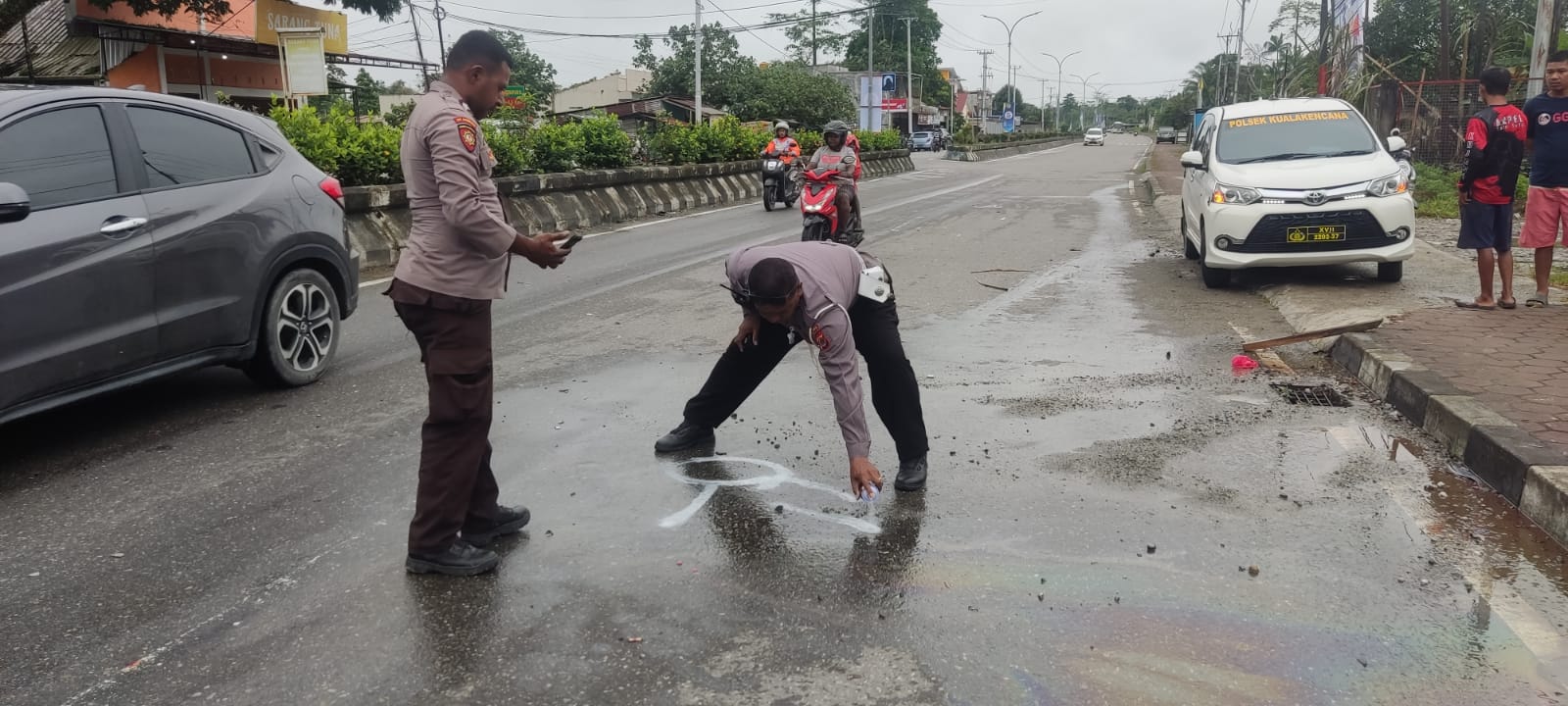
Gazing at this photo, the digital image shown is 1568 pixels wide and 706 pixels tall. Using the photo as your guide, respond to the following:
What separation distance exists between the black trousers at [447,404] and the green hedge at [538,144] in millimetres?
4782

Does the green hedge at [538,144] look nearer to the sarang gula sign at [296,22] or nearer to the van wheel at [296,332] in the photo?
the van wheel at [296,332]

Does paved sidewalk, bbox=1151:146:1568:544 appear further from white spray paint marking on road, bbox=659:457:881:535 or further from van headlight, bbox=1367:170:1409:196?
white spray paint marking on road, bbox=659:457:881:535

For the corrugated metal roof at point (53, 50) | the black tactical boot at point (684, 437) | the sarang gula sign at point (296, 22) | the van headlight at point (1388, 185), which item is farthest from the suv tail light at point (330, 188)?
the corrugated metal roof at point (53, 50)

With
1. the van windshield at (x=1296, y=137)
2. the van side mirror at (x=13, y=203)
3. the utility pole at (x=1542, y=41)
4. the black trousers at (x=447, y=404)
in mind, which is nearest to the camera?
the black trousers at (x=447, y=404)

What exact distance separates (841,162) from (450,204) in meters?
8.68

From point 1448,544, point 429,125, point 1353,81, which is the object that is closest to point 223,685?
point 429,125

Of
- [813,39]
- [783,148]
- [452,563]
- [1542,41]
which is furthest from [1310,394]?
[813,39]

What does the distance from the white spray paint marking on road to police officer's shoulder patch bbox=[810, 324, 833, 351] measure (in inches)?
26.2

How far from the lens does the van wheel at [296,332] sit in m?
5.73

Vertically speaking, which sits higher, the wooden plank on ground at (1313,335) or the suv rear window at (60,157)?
the suv rear window at (60,157)

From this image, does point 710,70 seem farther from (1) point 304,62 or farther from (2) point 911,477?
(2) point 911,477

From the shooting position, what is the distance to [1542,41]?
11766mm

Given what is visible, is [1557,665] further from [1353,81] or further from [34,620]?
[1353,81]

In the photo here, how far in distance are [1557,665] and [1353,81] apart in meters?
22.2
